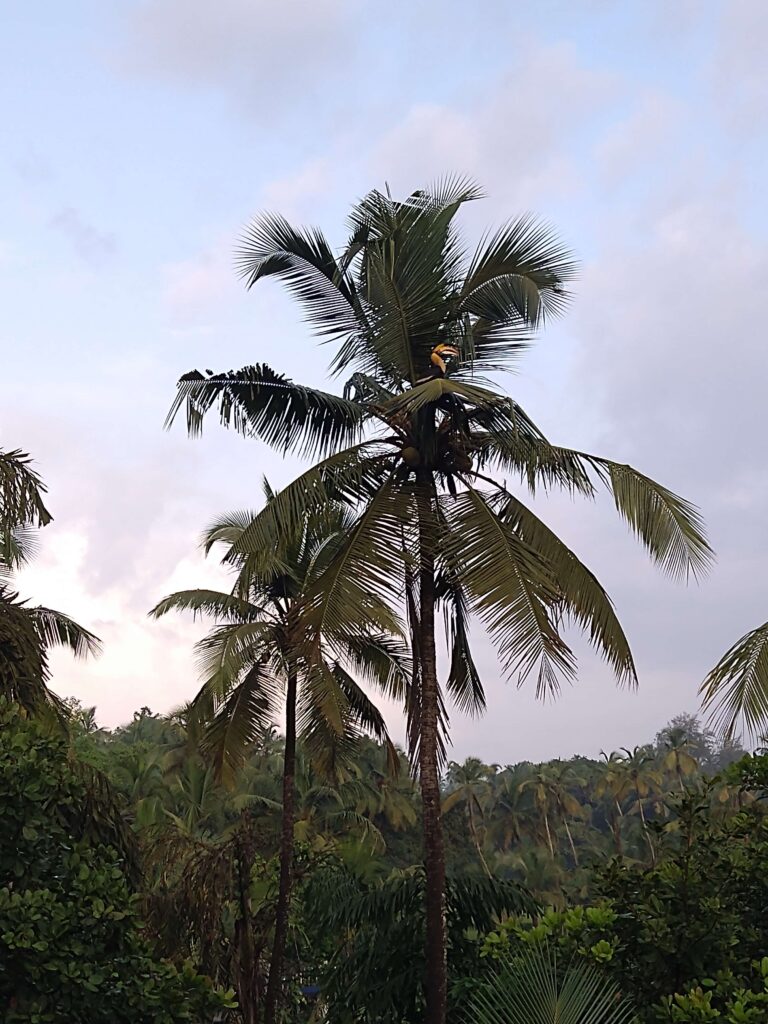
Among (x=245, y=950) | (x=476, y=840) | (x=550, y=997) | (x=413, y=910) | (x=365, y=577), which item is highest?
(x=476, y=840)

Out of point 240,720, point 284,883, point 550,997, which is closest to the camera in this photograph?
point 550,997

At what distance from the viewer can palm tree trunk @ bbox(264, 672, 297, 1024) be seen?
15.1 m

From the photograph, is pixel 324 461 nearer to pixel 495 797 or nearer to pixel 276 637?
pixel 276 637

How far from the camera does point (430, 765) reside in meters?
10.6

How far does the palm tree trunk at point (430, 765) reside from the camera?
991cm

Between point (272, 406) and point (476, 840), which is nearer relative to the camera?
point (272, 406)

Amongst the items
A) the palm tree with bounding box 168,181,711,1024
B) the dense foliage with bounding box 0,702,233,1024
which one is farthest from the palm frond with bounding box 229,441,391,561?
the dense foliage with bounding box 0,702,233,1024

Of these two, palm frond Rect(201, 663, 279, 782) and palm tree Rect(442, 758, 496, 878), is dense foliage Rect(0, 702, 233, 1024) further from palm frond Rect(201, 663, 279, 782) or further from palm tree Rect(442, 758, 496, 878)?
palm tree Rect(442, 758, 496, 878)

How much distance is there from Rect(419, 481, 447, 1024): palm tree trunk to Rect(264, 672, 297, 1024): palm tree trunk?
18.3 feet

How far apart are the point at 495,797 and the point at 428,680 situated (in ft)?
142

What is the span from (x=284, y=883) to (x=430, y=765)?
614 centimetres

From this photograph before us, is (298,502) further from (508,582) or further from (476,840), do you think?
(476,840)

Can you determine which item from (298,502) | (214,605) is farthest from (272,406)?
(214,605)

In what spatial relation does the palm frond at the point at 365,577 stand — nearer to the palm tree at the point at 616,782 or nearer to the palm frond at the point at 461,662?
the palm frond at the point at 461,662
